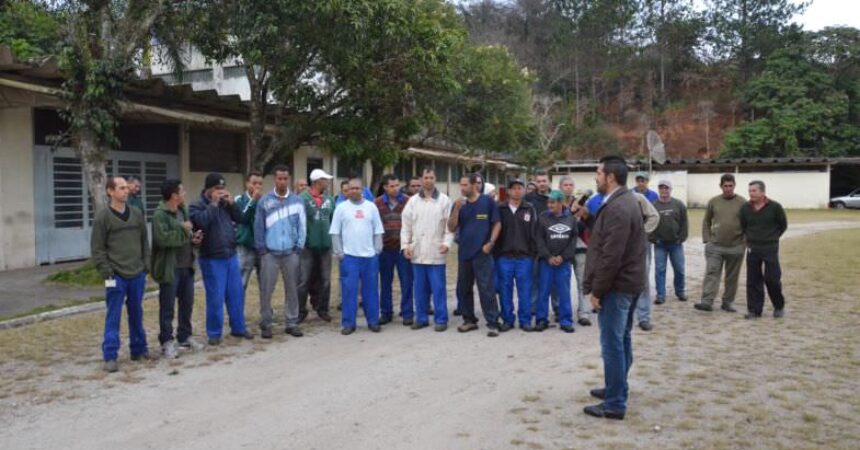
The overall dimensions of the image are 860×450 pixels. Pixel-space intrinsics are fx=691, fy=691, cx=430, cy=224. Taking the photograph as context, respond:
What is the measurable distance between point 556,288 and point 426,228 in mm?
1663

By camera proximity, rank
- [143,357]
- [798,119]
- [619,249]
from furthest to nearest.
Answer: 1. [798,119]
2. [143,357]
3. [619,249]

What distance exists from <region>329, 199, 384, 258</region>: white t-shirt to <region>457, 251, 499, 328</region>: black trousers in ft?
3.60

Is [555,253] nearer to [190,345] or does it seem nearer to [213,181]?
[213,181]

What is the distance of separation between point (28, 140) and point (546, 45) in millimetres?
52856

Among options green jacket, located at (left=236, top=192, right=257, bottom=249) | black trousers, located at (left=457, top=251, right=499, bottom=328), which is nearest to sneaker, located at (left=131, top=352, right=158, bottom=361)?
green jacket, located at (left=236, top=192, right=257, bottom=249)

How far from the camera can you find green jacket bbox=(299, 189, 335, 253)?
8578 mm

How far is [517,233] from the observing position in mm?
7867

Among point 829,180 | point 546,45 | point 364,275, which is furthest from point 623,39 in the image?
point 364,275

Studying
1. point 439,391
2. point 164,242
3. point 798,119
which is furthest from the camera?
point 798,119

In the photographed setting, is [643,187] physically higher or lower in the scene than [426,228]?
higher

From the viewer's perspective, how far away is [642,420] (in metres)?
4.88

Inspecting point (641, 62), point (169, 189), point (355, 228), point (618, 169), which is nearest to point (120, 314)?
point (169, 189)

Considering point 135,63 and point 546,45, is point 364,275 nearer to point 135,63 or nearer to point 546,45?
point 135,63

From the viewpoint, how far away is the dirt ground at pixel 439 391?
459 cm
